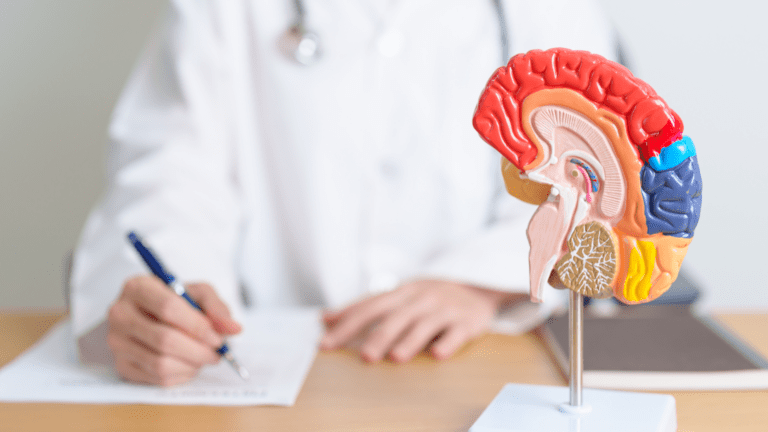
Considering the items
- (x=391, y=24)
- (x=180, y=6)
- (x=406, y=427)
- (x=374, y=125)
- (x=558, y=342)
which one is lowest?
(x=558, y=342)

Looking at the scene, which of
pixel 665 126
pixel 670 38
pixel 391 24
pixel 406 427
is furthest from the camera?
pixel 670 38

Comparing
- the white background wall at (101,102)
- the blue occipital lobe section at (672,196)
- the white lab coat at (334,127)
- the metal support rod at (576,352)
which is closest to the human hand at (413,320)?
the white lab coat at (334,127)

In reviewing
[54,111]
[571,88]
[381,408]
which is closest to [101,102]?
[54,111]

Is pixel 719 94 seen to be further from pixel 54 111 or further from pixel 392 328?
pixel 54 111

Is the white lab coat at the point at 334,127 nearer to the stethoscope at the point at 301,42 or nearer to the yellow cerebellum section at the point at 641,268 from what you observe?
the stethoscope at the point at 301,42

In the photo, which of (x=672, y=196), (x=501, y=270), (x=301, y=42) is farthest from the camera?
(x=301, y=42)

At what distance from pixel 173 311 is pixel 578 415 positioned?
37cm

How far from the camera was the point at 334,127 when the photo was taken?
0.93 meters

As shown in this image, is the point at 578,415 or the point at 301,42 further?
the point at 301,42

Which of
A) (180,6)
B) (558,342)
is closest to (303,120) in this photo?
(180,6)

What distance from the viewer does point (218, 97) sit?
3.05 ft

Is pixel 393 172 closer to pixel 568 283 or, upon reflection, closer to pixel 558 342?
pixel 558 342

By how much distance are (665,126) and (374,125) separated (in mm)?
576

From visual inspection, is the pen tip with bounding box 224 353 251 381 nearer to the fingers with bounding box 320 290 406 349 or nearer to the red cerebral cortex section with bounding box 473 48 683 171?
the fingers with bounding box 320 290 406 349
